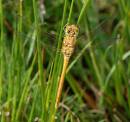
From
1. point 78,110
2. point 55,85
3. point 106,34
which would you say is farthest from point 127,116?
point 55,85

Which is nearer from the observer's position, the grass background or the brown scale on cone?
the brown scale on cone

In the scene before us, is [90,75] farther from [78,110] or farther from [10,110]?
[10,110]

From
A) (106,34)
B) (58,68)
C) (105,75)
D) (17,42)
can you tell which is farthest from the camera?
(106,34)

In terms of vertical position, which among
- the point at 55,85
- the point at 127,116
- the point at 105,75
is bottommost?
the point at 127,116

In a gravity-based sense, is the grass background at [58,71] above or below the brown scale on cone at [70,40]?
below

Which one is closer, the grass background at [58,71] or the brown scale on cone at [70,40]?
the brown scale on cone at [70,40]

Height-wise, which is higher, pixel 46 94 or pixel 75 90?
pixel 46 94

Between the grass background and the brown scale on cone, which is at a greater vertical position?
the brown scale on cone

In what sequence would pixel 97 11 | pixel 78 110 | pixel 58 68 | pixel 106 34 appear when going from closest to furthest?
1. pixel 58 68
2. pixel 78 110
3. pixel 106 34
4. pixel 97 11
